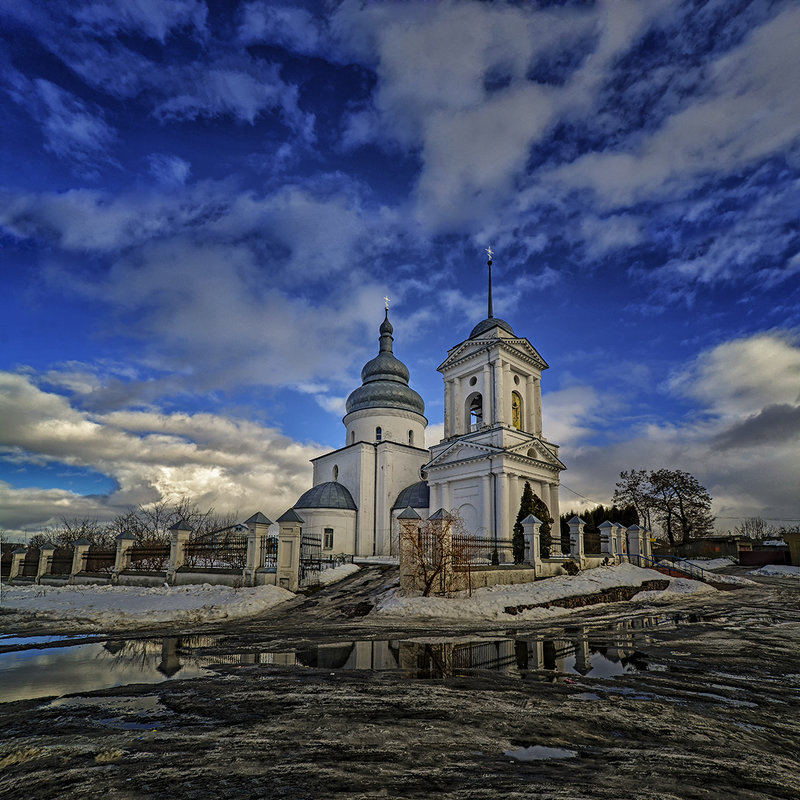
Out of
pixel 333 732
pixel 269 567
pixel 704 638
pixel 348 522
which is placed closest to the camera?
pixel 333 732

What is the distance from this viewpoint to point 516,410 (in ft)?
101

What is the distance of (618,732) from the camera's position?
5039 mm

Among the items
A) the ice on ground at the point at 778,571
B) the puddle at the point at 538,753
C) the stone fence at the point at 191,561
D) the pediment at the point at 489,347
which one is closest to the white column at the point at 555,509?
the pediment at the point at 489,347

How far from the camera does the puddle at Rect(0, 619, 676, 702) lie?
24.8 feet

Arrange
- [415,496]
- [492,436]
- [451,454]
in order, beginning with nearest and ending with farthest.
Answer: [492,436], [451,454], [415,496]

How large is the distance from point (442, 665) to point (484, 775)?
4.54 meters

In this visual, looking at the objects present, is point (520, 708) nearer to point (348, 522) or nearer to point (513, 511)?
point (513, 511)

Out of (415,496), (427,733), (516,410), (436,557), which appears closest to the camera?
(427,733)

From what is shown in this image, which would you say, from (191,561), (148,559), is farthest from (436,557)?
(148,559)

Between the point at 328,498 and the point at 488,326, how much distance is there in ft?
52.8

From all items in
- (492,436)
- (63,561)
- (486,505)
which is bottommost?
(63,561)

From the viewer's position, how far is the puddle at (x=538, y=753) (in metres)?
4.40

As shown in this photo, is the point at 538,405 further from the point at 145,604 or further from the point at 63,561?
the point at 63,561

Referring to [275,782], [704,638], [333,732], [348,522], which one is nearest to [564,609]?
[704,638]
